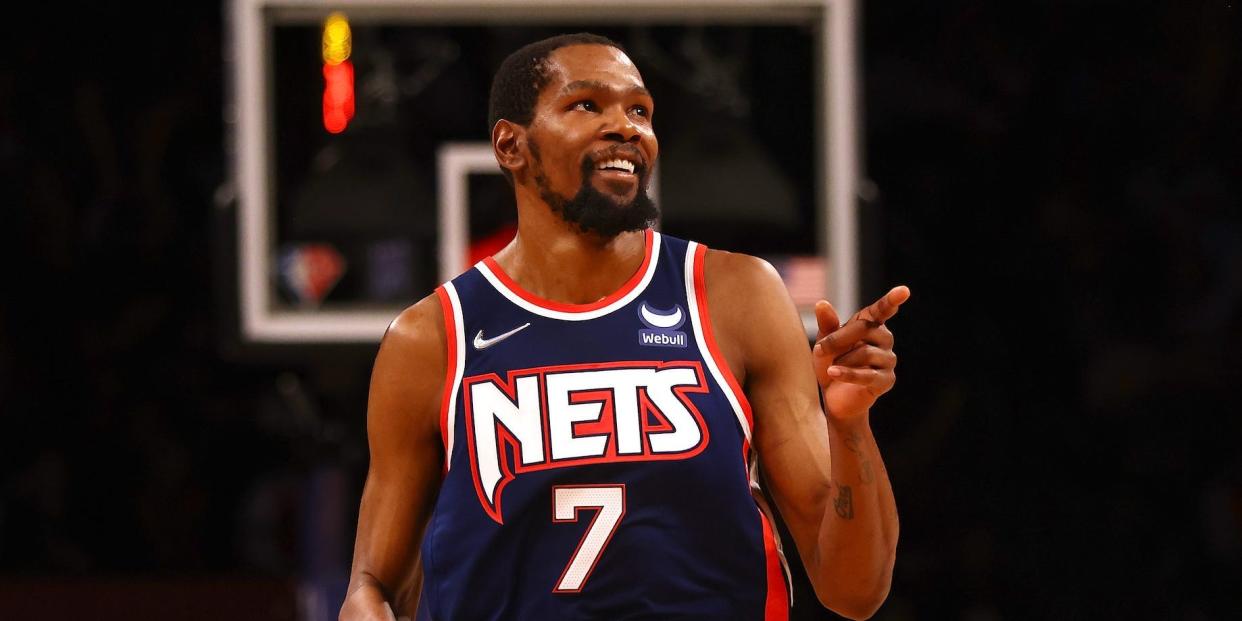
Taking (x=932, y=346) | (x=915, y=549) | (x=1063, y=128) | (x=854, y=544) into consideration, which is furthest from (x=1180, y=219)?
(x=854, y=544)

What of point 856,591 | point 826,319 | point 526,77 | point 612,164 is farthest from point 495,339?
point 856,591

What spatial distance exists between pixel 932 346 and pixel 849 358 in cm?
494

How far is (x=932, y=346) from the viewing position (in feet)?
22.3

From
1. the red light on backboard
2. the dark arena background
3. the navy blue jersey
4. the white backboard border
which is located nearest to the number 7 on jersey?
the navy blue jersey

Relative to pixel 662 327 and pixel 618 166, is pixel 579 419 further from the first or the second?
pixel 618 166

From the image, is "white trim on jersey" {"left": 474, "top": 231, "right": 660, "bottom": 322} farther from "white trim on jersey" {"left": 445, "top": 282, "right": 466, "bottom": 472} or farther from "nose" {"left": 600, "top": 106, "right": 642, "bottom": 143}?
"nose" {"left": 600, "top": 106, "right": 642, "bottom": 143}

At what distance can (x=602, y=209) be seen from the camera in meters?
2.33

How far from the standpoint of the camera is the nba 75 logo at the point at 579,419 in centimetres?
220

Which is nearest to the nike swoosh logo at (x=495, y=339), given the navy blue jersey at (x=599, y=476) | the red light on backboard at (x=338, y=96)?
the navy blue jersey at (x=599, y=476)

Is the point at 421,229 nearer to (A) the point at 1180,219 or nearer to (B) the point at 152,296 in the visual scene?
(B) the point at 152,296

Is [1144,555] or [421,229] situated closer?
[421,229]

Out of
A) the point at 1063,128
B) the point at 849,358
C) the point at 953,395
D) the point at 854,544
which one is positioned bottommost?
the point at 953,395


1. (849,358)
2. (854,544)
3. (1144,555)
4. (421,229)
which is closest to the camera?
(849,358)

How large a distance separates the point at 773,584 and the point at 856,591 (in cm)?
12
